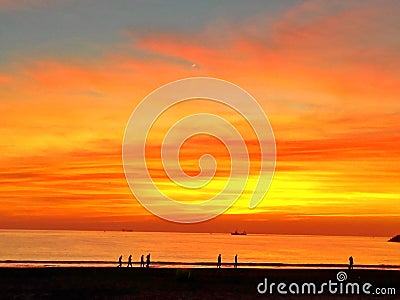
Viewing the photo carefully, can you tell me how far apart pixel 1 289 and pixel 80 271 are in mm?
5972

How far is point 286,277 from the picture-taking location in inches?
1431

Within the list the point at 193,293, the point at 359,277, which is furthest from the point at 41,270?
the point at 359,277

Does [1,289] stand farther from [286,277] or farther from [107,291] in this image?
[286,277]

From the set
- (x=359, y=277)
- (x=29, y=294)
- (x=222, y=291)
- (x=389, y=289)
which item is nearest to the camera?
(x=29, y=294)

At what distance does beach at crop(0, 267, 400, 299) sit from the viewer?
100ft

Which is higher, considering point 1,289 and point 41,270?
point 41,270

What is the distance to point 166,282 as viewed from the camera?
33562 millimetres

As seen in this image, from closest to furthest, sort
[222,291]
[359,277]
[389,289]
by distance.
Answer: [222,291]
[389,289]
[359,277]

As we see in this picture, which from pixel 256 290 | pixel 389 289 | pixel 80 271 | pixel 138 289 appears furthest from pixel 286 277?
pixel 80 271

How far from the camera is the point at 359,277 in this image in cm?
3753

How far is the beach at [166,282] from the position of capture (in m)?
30.6

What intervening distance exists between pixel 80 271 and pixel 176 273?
601 centimetres

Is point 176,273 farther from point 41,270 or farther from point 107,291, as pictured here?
point 41,270

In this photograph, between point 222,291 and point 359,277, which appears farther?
point 359,277
